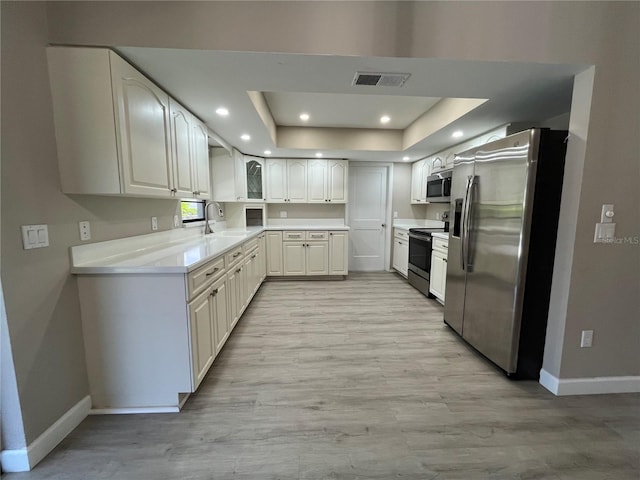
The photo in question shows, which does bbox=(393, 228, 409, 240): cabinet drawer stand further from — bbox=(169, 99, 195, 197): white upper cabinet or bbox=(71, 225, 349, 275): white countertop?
bbox=(169, 99, 195, 197): white upper cabinet

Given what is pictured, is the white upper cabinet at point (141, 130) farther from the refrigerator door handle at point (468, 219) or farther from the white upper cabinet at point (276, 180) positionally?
the white upper cabinet at point (276, 180)

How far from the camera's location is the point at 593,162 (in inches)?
65.5

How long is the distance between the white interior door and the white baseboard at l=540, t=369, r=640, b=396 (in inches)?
142

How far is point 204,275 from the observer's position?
1841mm

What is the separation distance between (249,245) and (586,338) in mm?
3183

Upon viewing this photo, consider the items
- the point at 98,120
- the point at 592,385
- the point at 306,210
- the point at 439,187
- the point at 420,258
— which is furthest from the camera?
the point at 306,210

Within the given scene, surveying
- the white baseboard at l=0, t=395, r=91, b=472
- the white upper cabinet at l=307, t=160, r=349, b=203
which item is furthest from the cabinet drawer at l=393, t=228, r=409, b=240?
the white baseboard at l=0, t=395, r=91, b=472

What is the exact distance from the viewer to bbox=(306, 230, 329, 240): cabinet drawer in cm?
450

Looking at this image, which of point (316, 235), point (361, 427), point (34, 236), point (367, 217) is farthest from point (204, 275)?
point (367, 217)

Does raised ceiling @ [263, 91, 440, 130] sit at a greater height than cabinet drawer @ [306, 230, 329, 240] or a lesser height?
greater

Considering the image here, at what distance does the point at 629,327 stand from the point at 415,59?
2.35m

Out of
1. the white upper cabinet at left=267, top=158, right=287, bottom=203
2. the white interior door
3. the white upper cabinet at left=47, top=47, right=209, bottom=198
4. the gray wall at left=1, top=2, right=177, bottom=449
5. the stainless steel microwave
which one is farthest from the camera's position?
the white interior door

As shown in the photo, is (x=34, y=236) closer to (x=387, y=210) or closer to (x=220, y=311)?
(x=220, y=311)

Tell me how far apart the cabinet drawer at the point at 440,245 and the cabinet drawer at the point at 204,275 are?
100 inches
